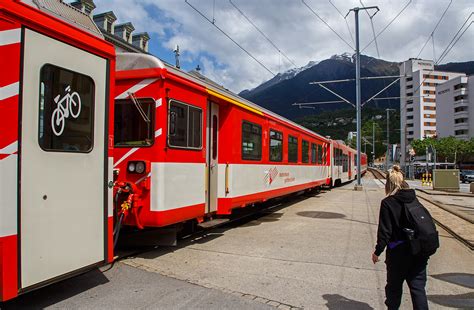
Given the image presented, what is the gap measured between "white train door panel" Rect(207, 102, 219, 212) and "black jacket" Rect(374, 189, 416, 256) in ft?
15.2

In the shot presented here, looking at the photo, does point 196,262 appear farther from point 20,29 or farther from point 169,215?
point 20,29

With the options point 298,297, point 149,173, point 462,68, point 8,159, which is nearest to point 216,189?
point 149,173

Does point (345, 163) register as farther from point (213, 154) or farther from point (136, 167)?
point (136, 167)

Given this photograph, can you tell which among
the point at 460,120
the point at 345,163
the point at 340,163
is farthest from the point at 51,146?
the point at 460,120

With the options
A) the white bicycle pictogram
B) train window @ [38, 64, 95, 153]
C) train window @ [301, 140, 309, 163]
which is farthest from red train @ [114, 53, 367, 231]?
train window @ [301, 140, 309, 163]

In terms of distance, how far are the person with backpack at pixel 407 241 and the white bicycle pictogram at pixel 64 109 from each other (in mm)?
3324

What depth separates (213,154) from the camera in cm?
833

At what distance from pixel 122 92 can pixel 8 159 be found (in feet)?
10.1

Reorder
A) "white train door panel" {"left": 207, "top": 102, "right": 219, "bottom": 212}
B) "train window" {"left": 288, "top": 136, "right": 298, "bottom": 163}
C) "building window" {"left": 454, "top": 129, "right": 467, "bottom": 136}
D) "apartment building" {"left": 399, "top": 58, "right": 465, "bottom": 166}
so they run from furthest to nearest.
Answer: "apartment building" {"left": 399, "top": 58, "right": 465, "bottom": 166}, "building window" {"left": 454, "top": 129, "right": 467, "bottom": 136}, "train window" {"left": 288, "top": 136, "right": 298, "bottom": 163}, "white train door panel" {"left": 207, "top": 102, "right": 219, "bottom": 212}

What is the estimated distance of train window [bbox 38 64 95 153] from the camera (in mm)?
4062

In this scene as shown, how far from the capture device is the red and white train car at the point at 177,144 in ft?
20.3

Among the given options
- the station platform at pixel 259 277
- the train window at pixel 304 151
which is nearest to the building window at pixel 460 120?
the train window at pixel 304 151

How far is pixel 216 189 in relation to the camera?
837 centimetres

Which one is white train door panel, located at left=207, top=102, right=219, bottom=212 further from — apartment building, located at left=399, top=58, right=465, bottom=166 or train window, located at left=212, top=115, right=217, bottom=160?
apartment building, located at left=399, top=58, right=465, bottom=166
